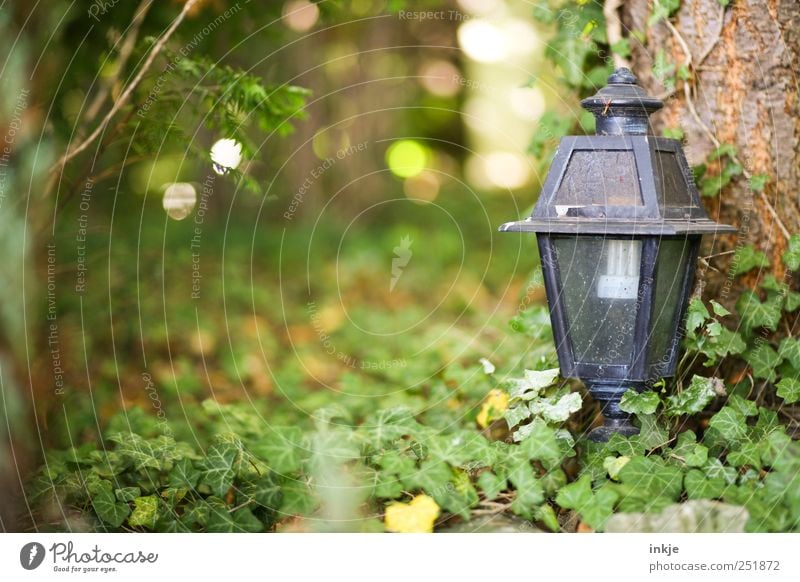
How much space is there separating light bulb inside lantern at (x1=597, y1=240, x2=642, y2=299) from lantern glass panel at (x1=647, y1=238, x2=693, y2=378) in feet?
0.19

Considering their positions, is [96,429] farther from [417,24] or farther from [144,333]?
[417,24]

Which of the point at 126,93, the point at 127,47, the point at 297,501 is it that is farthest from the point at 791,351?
the point at 127,47

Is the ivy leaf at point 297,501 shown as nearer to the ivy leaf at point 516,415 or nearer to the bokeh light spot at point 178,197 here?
the ivy leaf at point 516,415

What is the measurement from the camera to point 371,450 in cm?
247

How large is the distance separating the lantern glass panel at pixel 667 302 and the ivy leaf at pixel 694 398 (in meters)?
0.09

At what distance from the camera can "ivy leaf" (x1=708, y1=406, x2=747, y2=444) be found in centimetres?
233

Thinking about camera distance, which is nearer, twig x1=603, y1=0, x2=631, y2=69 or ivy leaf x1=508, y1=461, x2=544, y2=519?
ivy leaf x1=508, y1=461, x2=544, y2=519

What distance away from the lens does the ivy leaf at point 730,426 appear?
2.33m

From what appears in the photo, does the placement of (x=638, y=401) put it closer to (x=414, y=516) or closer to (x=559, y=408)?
(x=559, y=408)

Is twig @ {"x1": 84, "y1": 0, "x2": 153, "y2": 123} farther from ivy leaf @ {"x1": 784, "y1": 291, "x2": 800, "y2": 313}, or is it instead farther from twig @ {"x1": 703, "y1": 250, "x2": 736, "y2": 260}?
ivy leaf @ {"x1": 784, "y1": 291, "x2": 800, "y2": 313}

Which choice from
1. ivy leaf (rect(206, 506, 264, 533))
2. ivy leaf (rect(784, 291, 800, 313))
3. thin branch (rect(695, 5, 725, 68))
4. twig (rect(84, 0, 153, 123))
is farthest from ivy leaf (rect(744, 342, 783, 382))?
twig (rect(84, 0, 153, 123))

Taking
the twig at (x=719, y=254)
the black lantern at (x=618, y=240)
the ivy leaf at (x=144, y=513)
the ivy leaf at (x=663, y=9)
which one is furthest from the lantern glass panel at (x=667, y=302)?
the ivy leaf at (x=144, y=513)
